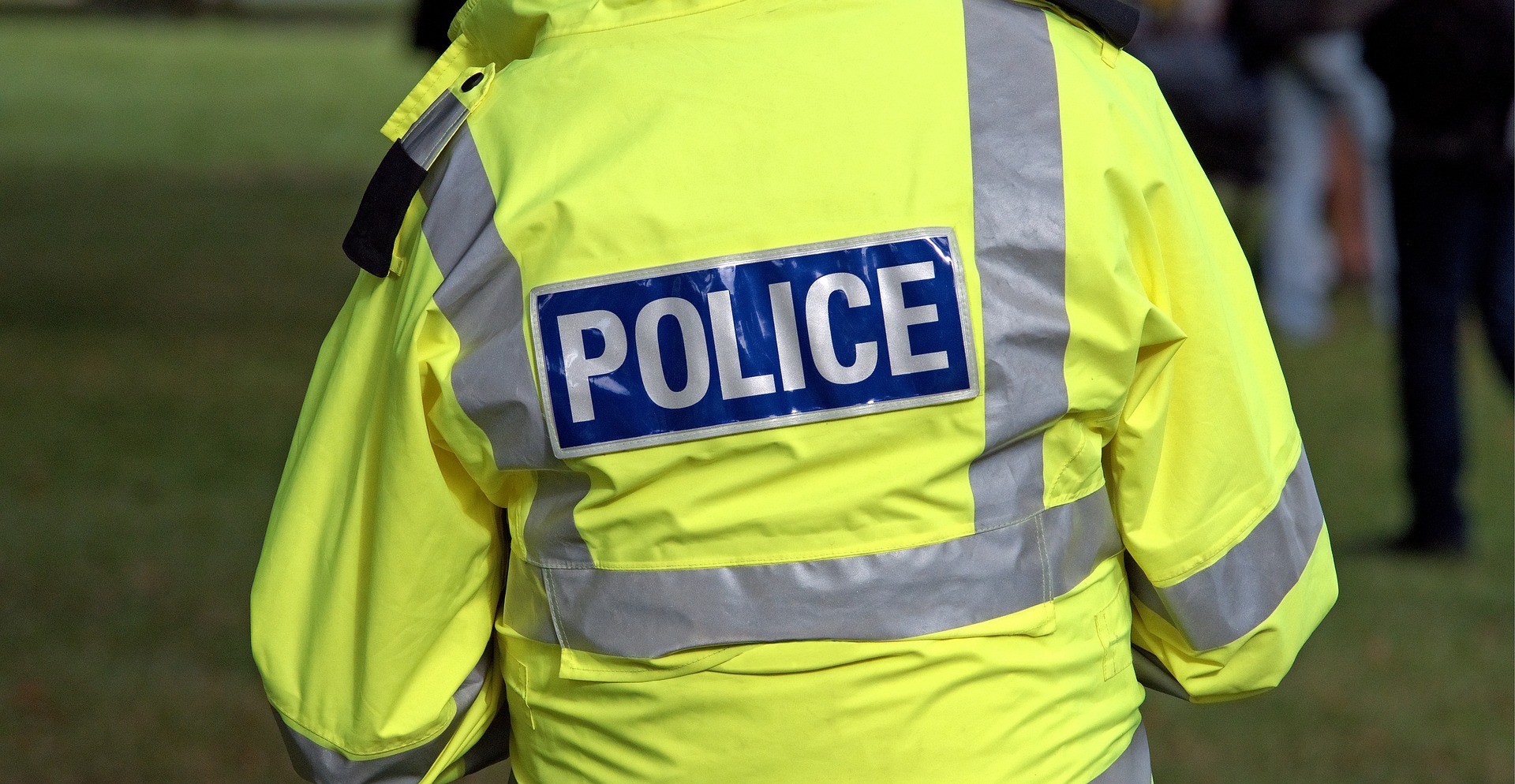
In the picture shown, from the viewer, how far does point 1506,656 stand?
3.85 metres

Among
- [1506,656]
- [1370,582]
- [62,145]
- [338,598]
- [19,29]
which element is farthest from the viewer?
[19,29]

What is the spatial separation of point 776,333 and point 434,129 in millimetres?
375

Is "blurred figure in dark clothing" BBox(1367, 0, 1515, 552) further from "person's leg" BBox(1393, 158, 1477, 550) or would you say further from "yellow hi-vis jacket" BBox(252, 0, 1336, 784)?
"yellow hi-vis jacket" BBox(252, 0, 1336, 784)

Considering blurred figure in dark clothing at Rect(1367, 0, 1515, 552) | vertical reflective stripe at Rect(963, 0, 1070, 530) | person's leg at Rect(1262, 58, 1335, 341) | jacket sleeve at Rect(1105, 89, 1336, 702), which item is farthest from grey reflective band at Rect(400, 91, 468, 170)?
person's leg at Rect(1262, 58, 1335, 341)

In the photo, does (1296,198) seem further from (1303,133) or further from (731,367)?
(731,367)

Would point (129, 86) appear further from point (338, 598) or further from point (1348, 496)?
point (338, 598)

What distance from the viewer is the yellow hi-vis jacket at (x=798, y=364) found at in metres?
1.25

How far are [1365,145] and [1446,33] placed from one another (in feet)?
10.1

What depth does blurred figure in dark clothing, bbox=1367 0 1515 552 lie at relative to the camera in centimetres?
400

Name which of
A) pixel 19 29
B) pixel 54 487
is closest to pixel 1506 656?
pixel 54 487

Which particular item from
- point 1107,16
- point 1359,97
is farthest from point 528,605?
point 1359,97

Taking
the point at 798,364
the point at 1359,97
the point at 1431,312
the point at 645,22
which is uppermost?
the point at 1359,97

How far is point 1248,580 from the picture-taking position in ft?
4.78

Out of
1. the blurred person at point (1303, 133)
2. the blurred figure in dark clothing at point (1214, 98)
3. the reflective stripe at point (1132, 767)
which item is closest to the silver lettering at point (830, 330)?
the reflective stripe at point (1132, 767)
